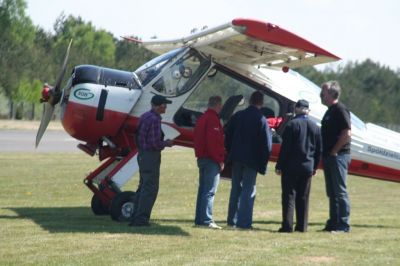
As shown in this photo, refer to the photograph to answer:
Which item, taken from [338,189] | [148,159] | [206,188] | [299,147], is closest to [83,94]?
[148,159]

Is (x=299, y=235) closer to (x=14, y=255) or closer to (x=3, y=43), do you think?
(x=14, y=255)

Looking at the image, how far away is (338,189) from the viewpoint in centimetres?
1266

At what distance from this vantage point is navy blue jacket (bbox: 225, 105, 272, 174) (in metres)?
12.4

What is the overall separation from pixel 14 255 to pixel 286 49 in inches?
212

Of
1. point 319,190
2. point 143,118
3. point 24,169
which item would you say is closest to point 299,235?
point 143,118

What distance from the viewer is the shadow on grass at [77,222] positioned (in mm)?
11773

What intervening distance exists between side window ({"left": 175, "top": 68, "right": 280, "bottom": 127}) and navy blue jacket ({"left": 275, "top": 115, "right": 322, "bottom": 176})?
195 centimetres

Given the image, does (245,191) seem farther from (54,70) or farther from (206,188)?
(54,70)

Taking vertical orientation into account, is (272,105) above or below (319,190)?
above

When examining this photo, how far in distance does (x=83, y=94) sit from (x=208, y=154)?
2225 mm

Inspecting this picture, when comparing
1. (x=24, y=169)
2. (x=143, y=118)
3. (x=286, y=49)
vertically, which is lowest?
(x=24, y=169)

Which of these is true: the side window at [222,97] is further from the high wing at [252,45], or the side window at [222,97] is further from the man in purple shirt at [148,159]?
the man in purple shirt at [148,159]

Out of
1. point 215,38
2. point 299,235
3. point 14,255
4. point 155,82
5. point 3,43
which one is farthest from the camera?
point 3,43

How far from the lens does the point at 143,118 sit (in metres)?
12.4
